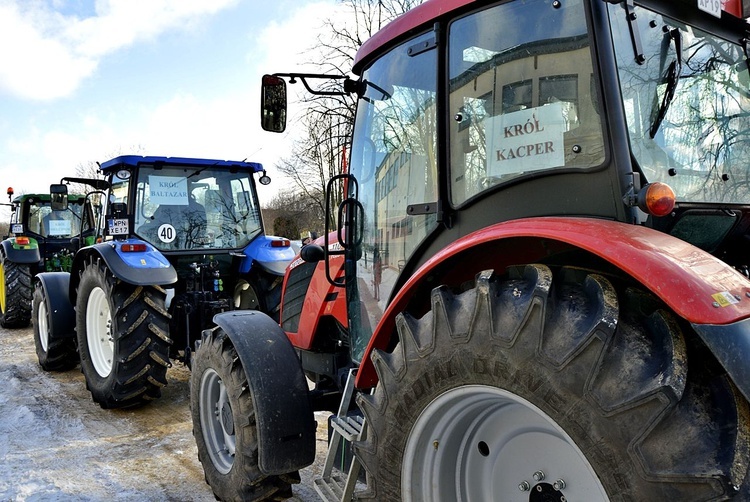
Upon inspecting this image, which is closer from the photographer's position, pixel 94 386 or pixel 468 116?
pixel 468 116

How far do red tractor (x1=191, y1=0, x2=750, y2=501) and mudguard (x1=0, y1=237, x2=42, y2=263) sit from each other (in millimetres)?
8276

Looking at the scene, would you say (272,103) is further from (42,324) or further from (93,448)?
(42,324)

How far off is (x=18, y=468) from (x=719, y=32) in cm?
473

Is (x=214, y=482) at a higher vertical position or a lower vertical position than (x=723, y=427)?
lower

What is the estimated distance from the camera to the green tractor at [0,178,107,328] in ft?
30.9

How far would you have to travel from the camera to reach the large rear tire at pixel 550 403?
4.37 feet

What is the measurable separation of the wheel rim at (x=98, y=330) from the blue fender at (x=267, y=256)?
144cm

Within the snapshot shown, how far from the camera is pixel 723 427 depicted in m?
1.32

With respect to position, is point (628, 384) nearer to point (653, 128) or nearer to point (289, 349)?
point (653, 128)

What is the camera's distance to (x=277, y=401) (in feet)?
9.27

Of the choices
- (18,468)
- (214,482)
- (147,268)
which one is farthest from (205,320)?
(214,482)

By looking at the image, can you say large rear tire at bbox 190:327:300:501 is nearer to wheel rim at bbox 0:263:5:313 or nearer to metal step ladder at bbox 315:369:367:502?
metal step ladder at bbox 315:369:367:502

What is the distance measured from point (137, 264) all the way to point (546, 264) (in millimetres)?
4319

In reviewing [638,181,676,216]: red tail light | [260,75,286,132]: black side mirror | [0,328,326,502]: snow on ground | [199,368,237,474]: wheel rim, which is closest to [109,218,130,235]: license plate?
[0,328,326,502]: snow on ground
